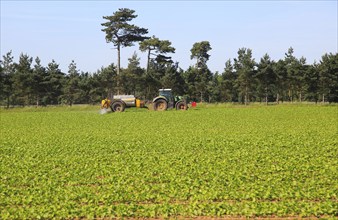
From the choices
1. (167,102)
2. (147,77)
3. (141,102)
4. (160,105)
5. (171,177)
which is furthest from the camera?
(147,77)

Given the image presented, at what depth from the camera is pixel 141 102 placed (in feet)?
116

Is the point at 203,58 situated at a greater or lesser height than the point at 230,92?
greater

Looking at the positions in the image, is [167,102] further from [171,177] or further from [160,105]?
[171,177]

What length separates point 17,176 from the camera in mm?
10633

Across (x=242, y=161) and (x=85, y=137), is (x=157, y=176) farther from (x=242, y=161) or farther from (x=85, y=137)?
(x=85, y=137)

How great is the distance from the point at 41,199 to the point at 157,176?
3108 millimetres

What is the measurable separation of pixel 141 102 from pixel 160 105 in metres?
1.82

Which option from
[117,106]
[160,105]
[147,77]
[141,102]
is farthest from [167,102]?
[147,77]

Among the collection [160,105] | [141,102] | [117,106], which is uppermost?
[141,102]

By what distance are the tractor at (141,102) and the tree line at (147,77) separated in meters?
18.7

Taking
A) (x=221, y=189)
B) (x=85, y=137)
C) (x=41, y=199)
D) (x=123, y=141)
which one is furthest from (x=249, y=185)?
(x=85, y=137)

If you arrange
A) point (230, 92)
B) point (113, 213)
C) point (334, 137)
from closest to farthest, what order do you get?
point (113, 213)
point (334, 137)
point (230, 92)

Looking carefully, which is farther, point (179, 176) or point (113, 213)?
point (179, 176)

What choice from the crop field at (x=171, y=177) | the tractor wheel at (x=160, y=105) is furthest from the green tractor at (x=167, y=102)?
the crop field at (x=171, y=177)
